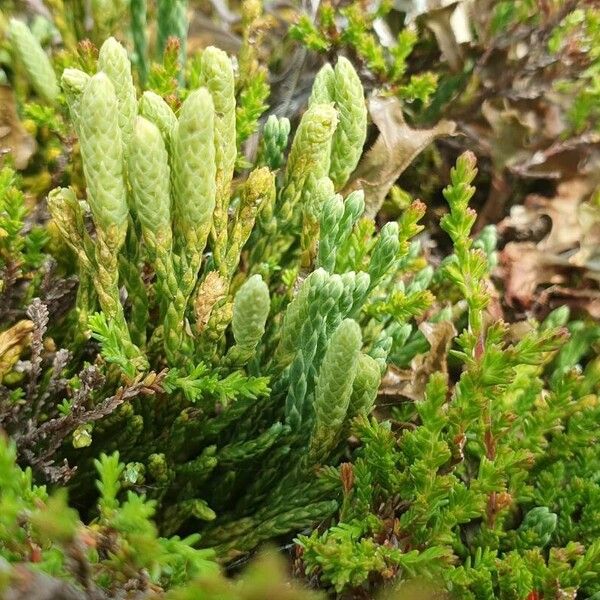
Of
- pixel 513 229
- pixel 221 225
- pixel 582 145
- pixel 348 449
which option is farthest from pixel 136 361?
pixel 582 145

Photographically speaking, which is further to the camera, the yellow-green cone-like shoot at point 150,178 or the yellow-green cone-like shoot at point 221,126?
the yellow-green cone-like shoot at point 221,126

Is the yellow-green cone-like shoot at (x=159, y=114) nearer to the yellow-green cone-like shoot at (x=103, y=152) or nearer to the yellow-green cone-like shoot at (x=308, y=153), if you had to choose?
the yellow-green cone-like shoot at (x=103, y=152)

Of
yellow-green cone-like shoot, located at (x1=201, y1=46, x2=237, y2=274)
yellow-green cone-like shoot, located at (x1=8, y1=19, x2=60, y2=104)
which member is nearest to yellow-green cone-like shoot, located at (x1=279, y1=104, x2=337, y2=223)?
yellow-green cone-like shoot, located at (x1=201, y1=46, x2=237, y2=274)

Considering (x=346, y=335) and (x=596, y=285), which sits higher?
(x=346, y=335)

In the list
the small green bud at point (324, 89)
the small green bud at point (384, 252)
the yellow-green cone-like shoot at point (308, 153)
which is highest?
the small green bud at point (324, 89)

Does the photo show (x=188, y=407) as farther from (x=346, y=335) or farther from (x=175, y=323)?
(x=346, y=335)

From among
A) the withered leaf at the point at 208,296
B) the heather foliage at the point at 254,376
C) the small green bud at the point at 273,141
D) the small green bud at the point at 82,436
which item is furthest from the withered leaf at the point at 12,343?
the small green bud at the point at 273,141

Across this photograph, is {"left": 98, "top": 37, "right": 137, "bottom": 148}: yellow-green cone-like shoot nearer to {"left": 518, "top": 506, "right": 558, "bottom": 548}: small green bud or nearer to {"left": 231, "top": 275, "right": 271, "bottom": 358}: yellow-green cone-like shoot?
{"left": 231, "top": 275, "right": 271, "bottom": 358}: yellow-green cone-like shoot

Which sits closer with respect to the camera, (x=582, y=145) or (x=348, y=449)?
(x=348, y=449)
